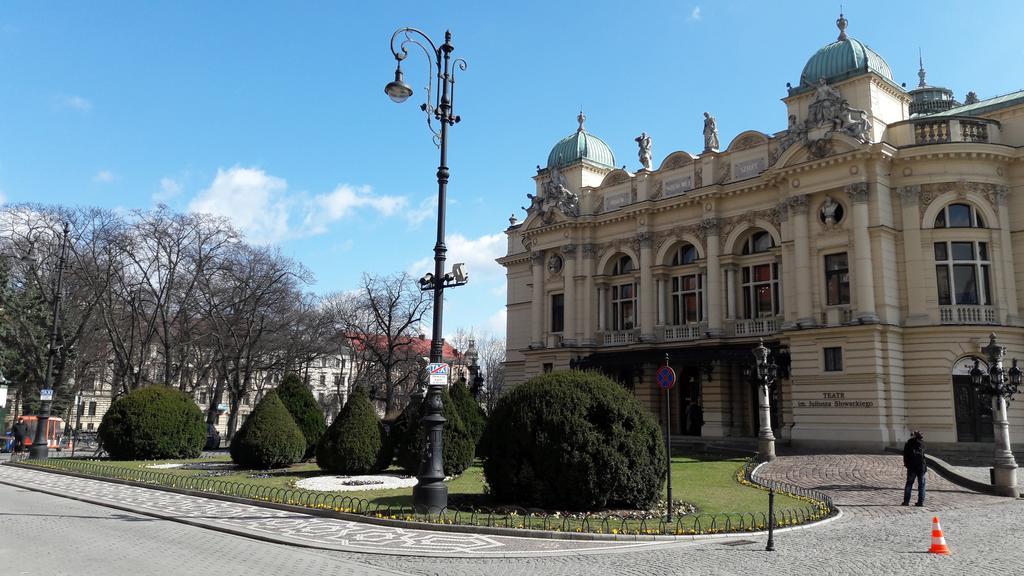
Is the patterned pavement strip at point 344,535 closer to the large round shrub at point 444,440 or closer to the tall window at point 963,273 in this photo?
the large round shrub at point 444,440

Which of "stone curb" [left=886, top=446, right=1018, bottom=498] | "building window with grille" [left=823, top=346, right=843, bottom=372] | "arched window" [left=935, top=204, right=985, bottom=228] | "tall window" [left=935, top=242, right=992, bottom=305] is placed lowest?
"stone curb" [left=886, top=446, right=1018, bottom=498]

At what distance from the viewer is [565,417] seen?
15344 mm

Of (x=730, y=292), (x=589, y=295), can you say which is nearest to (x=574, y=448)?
(x=730, y=292)

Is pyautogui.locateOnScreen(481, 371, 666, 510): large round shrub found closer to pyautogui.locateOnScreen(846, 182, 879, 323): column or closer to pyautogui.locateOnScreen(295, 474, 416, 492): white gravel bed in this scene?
pyautogui.locateOnScreen(295, 474, 416, 492): white gravel bed

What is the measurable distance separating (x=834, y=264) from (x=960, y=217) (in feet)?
18.7

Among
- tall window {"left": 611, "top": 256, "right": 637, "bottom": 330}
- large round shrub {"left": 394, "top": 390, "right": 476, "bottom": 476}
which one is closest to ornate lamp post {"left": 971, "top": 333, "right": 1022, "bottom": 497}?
large round shrub {"left": 394, "top": 390, "right": 476, "bottom": 476}

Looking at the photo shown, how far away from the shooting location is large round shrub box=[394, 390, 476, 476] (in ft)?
71.4

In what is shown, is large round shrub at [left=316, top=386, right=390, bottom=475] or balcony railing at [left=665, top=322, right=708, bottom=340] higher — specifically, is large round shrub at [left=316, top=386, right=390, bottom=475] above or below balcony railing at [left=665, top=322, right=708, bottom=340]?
below

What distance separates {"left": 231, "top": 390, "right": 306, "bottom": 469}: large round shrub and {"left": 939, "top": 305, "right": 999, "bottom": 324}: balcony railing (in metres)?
28.0

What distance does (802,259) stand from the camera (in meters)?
36.1

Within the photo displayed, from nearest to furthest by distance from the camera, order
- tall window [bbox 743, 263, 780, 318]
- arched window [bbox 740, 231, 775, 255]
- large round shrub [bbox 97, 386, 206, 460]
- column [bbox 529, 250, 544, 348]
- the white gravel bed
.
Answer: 1. the white gravel bed
2. large round shrub [bbox 97, 386, 206, 460]
3. tall window [bbox 743, 263, 780, 318]
4. arched window [bbox 740, 231, 775, 255]
5. column [bbox 529, 250, 544, 348]

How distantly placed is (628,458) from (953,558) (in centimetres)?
584

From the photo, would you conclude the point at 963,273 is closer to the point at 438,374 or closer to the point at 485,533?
the point at 438,374

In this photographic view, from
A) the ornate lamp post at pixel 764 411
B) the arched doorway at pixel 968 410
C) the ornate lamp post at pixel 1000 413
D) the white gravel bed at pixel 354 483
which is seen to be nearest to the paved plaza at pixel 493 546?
the ornate lamp post at pixel 1000 413
